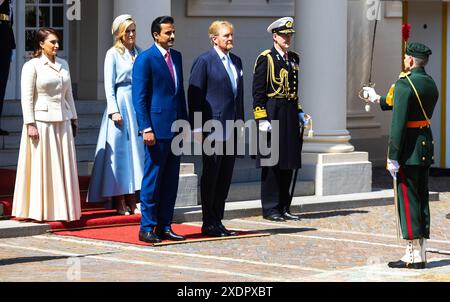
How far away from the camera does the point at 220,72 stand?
11805 mm

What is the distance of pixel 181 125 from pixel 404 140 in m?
2.20

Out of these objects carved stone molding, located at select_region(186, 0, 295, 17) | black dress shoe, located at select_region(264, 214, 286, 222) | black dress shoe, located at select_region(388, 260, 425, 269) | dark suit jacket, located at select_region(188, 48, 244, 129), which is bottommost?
black dress shoe, located at select_region(264, 214, 286, 222)

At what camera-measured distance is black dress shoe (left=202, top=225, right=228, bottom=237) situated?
11.9 m

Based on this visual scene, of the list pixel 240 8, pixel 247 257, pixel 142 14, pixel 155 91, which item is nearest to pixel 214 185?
pixel 155 91

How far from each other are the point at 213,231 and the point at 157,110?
1311mm

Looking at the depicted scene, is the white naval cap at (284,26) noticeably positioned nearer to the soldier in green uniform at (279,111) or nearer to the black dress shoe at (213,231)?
the soldier in green uniform at (279,111)

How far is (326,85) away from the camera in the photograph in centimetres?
1538

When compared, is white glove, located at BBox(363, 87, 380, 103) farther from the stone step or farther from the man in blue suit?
the stone step

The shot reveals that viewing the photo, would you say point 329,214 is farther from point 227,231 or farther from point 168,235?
point 168,235

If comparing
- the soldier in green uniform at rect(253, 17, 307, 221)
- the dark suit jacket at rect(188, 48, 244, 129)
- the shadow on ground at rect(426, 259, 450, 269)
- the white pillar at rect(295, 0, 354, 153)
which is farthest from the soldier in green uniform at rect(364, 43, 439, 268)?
the white pillar at rect(295, 0, 354, 153)

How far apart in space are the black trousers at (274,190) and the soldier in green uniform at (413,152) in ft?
10.7

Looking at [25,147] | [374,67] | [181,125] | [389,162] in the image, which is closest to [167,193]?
[181,125]

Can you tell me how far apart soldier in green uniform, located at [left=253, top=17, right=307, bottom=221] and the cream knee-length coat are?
2.05m
